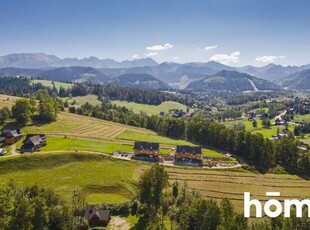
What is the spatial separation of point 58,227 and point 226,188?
51827 mm

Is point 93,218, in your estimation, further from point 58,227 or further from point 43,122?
point 43,122

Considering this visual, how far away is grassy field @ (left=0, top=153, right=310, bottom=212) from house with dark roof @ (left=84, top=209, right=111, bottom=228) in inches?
270

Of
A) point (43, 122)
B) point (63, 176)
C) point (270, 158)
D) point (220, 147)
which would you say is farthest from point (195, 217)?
point (43, 122)

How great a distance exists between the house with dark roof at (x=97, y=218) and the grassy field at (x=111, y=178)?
685 centimetres

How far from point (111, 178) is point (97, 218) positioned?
22.5 meters

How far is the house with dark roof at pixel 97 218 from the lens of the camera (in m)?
64.8

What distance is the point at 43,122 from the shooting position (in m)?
142

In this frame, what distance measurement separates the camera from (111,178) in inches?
3438

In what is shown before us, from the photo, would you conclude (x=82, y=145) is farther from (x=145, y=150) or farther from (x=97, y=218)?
(x=97, y=218)

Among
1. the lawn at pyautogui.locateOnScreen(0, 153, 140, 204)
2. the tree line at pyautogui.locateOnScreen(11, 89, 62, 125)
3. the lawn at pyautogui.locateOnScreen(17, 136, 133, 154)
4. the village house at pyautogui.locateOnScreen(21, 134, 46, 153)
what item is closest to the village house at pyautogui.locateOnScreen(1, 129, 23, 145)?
the lawn at pyautogui.locateOnScreen(17, 136, 133, 154)

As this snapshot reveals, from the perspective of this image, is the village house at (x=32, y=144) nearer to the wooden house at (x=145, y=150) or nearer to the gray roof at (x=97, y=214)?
the wooden house at (x=145, y=150)

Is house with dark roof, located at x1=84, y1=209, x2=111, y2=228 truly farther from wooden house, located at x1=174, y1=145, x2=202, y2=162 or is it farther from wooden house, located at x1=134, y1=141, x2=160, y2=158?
wooden house, located at x1=174, y1=145, x2=202, y2=162

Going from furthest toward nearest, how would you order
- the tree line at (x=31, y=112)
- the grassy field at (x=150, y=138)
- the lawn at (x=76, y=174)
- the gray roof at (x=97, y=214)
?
1. the tree line at (x=31, y=112)
2. the grassy field at (x=150, y=138)
3. the lawn at (x=76, y=174)
4. the gray roof at (x=97, y=214)

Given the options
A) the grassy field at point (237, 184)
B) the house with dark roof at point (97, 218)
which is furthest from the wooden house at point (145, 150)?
the house with dark roof at point (97, 218)
